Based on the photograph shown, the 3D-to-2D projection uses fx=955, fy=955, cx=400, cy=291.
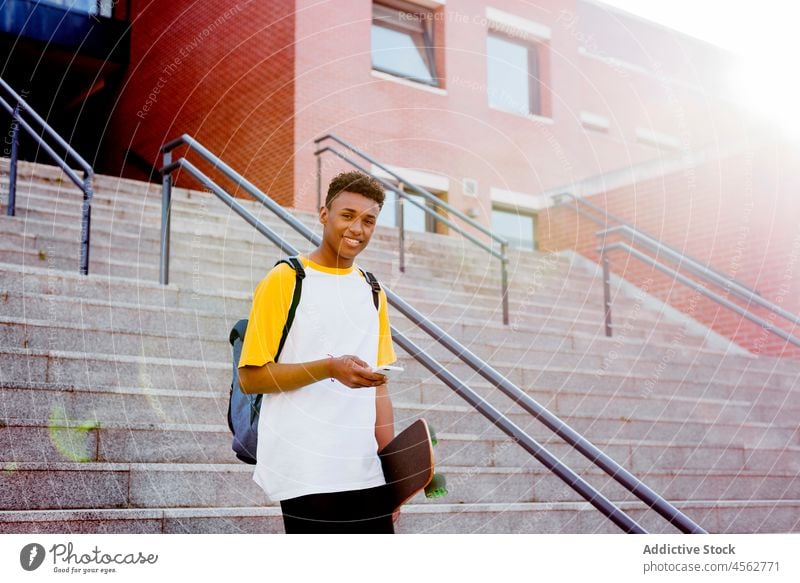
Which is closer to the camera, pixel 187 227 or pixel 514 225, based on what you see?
pixel 187 227

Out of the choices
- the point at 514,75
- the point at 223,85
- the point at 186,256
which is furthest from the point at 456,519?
the point at 514,75

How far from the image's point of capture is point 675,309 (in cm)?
785

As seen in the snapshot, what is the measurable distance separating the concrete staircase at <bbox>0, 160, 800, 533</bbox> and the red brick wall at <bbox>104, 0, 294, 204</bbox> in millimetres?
2525

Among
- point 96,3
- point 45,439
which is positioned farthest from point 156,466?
point 96,3

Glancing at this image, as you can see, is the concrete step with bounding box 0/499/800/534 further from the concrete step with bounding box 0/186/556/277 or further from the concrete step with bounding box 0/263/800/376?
the concrete step with bounding box 0/186/556/277

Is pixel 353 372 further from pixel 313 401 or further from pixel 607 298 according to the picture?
pixel 607 298

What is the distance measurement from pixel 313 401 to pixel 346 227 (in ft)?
1.38

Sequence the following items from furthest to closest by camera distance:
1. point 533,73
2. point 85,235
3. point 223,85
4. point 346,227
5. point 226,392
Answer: point 533,73
point 223,85
point 85,235
point 226,392
point 346,227

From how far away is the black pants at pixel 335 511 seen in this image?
2178 mm

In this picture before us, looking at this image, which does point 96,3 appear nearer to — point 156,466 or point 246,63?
point 246,63

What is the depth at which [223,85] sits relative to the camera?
10.0 m

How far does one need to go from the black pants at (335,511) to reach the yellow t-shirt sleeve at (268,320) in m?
0.34
